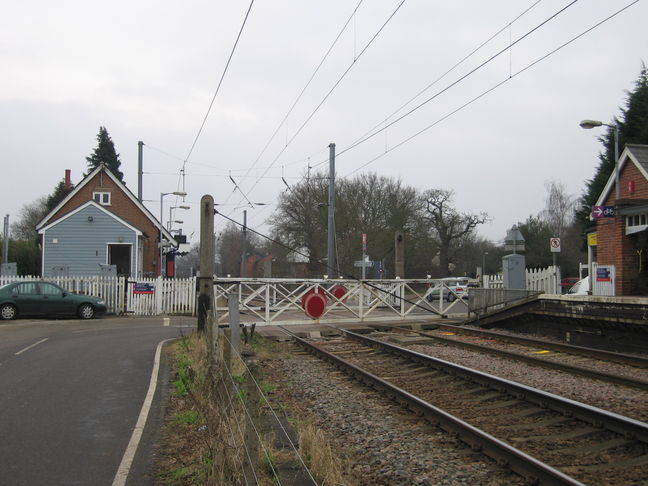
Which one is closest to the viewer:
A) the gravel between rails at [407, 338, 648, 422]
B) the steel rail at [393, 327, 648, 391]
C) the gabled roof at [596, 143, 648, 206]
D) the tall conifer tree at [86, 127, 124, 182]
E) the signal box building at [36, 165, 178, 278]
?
the gravel between rails at [407, 338, 648, 422]

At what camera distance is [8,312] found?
21.6m

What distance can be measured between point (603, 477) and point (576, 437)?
42.2 inches

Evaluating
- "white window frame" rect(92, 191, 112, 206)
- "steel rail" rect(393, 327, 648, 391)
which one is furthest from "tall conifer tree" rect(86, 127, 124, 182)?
"steel rail" rect(393, 327, 648, 391)

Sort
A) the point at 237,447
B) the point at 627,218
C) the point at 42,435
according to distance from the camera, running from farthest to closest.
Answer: the point at 627,218, the point at 42,435, the point at 237,447

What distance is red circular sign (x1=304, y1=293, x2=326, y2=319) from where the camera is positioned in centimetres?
1639

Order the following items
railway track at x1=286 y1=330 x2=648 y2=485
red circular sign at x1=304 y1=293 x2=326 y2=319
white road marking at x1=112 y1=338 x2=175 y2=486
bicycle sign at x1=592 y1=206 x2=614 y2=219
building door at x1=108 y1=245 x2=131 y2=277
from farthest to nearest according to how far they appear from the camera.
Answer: building door at x1=108 y1=245 x2=131 y2=277, bicycle sign at x1=592 y1=206 x2=614 y2=219, red circular sign at x1=304 y1=293 x2=326 y2=319, white road marking at x1=112 y1=338 x2=175 y2=486, railway track at x1=286 y1=330 x2=648 y2=485

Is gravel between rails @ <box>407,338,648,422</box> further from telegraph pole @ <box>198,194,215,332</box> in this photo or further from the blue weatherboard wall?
the blue weatherboard wall

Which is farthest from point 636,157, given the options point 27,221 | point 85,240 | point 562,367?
point 27,221

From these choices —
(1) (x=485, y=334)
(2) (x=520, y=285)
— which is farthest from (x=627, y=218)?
(1) (x=485, y=334)

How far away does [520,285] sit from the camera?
20.3m

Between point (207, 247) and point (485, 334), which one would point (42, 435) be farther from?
point (485, 334)

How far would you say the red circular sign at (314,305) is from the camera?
16.4m

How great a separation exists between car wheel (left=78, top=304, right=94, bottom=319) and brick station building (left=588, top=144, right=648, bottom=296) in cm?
1764

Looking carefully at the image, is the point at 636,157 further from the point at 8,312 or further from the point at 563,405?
the point at 8,312
